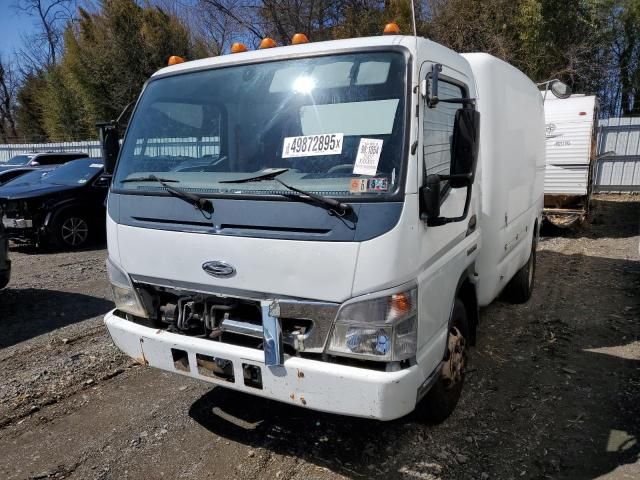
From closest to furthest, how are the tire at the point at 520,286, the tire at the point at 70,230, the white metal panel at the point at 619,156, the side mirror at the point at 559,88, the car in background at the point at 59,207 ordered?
the tire at the point at 520,286 < the side mirror at the point at 559,88 < the car in background at the point at 59,207 < the tire at the point at 70,230 < the white metal panel at the point at 619,156

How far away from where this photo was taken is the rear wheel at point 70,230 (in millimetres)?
8883

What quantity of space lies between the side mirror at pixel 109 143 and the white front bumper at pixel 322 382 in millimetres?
1546

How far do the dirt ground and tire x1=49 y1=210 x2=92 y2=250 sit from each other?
155 inches

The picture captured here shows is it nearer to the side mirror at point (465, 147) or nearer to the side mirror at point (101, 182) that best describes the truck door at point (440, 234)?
the side mirror at point (465, 147)

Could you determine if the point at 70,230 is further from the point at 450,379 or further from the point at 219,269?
the point at 450,379

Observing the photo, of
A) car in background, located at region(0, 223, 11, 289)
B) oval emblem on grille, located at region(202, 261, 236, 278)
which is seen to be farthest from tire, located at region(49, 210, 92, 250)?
oval emblem on grille, located at region(202, 261, 236, 278)

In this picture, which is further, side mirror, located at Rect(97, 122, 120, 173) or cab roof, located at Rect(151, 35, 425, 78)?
side mirror, located at Rect(97, 122, 120, 173)

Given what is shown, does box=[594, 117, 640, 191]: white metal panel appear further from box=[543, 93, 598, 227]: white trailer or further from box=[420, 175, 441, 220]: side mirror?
box=[420, 175, 441, 220]: side mirror

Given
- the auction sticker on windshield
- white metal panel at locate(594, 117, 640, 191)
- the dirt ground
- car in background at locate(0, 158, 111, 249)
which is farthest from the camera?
white metal panel at locate(594, 117, 640, 191)

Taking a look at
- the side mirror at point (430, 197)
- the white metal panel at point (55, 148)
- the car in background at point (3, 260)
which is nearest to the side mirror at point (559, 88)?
the side mirror at point (430, 197)

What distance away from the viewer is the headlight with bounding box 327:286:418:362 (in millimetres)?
2342

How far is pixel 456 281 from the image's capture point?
3.12 meters

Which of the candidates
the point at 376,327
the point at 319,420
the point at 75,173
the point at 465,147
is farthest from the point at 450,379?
the point at 75,173

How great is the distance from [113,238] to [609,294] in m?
5.87
